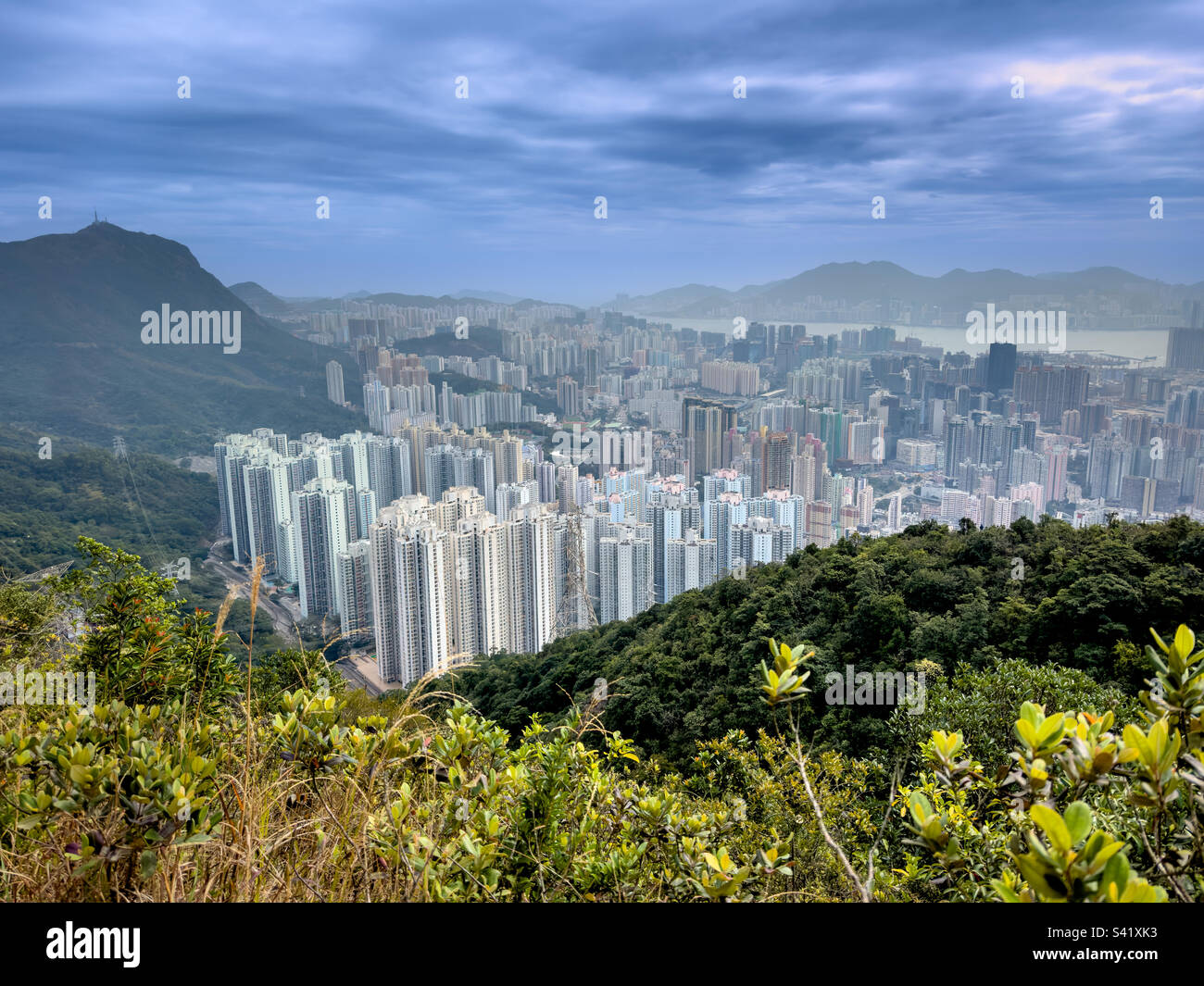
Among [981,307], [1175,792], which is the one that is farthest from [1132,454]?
[1175,792]

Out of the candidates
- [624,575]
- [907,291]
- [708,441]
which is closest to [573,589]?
[624,575]

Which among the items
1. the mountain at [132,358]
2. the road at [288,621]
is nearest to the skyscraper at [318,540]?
the road at [288,621]

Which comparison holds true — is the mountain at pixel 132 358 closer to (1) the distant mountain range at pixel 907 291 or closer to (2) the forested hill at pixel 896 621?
(1) the distant mountain range at pixel 907 291

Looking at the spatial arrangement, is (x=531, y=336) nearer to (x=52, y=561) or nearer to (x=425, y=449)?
(x=425, y=449)

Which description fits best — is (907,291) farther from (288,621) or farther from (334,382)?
(288,621)

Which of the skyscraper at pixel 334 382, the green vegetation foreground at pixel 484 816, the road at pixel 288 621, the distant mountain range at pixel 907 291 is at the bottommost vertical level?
the road at pixel 288 621

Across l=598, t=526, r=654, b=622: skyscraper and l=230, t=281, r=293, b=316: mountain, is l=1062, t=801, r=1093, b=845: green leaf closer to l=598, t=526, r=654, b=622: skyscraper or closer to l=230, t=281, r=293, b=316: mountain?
l=598, t=526, r=654, b=622: skyscraper
